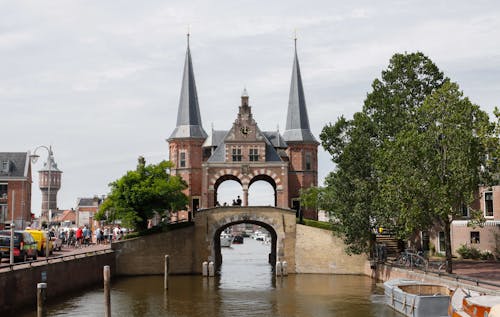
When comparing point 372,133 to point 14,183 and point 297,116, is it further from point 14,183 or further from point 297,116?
point 14,183

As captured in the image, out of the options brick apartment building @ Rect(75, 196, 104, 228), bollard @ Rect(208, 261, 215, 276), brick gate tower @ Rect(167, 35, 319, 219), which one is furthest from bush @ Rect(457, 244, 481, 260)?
brick apartment building @ Rect(75, 196, 104, 228)

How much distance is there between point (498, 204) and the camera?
153 ft

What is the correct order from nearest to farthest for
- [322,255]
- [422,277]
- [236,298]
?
1. [422,277]
2. [236,298]
3. [322,255]

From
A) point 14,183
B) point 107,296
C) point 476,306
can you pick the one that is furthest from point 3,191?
point 476,306

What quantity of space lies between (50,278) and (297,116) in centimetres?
4598

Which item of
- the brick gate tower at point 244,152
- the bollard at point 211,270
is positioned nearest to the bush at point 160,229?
the bollard at point 211,270

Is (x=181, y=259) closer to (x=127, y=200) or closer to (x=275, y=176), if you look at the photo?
(x=127, y=200)

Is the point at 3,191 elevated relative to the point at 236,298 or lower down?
elevated

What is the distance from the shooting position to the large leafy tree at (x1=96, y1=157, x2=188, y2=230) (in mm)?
53312

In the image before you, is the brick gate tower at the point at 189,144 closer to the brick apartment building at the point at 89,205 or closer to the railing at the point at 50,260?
the railing at the point at 50,260

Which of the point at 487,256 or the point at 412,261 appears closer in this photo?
the point at 412,261

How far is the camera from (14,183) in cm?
7538

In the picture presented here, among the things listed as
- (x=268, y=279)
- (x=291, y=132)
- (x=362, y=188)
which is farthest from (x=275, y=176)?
(x=362, y=188)

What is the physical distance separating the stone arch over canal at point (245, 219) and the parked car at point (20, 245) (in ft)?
62.0
